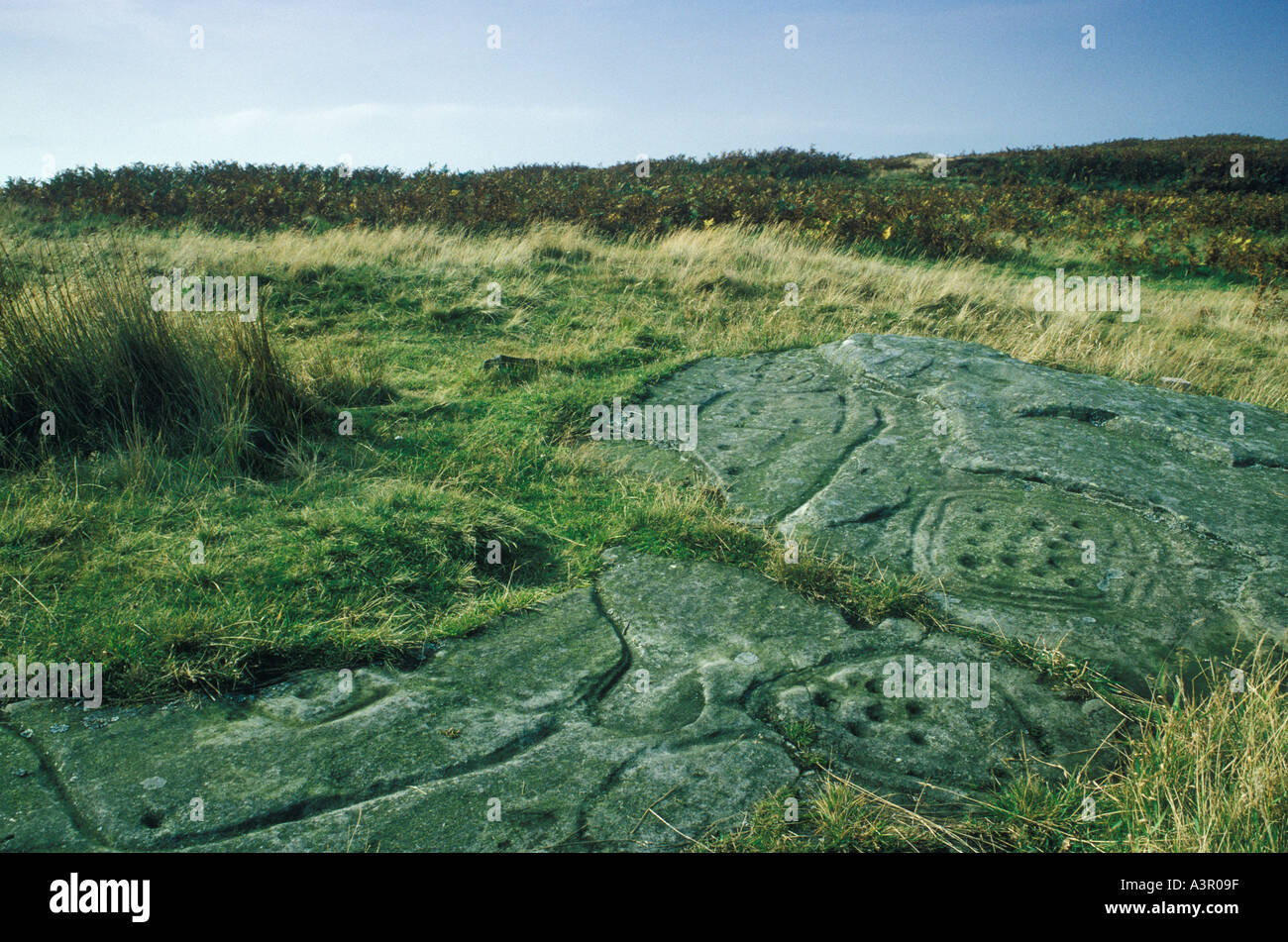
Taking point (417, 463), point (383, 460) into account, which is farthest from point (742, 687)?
point (383, 460)

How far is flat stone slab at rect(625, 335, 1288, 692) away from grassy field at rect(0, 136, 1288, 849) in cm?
30

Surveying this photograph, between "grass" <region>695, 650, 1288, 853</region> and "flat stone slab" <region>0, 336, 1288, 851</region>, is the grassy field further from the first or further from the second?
"flat stone slab" <region>0, 336, 1288, 851</region>

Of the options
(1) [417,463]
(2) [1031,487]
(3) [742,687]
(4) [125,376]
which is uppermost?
(4) [125,376]

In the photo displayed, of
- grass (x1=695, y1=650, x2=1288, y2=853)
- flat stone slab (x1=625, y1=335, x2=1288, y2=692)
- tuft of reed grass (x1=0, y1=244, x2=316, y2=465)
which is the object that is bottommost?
grass (x1=695, y1=650, x2=1288, y2=853)

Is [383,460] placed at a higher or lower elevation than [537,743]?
higher

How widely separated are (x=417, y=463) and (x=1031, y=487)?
3.06 m

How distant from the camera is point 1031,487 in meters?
3.80

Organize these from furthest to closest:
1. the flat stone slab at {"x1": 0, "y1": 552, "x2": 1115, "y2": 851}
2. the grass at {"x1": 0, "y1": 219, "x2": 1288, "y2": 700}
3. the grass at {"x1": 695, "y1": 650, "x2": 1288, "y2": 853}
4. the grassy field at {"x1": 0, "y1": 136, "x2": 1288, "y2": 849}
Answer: the grass at {"x1": 0, "y1": 219, "x2": 1288, "y2": 700}
the grassy field at {"x1": 0, "y1": 136, "x2": 1288, "y2": 849}
the flat stone slab at {"x1": 0, "y1": 552, "x2": 1115, "y2": 851}
the grass at {"x1": 695, "y1": 650, "x2": 1288, "y2": 853}

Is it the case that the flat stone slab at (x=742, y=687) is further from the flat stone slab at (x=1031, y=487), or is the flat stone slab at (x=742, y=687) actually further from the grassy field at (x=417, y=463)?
the grassy field at (x=417, y=463)

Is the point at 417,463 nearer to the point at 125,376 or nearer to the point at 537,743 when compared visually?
the point at 125,376

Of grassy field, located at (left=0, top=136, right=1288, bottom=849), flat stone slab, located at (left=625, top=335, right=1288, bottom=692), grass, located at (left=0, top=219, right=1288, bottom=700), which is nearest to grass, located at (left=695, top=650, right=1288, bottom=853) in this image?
grassy field, located at (left=0, top=136, right=1288, bottom=849)

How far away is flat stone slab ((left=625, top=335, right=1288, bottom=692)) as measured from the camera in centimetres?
293

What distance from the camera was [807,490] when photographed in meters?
3.90

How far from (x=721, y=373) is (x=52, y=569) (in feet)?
13.3
